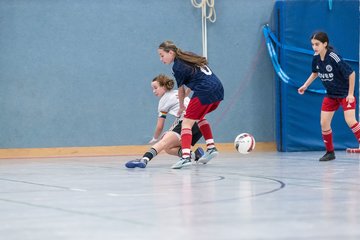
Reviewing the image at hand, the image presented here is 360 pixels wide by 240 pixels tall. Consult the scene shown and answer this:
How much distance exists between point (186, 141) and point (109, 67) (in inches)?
159

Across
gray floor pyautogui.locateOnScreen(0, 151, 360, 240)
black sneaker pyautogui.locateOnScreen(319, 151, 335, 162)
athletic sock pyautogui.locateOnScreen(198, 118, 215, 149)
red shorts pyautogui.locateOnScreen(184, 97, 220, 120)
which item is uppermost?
red shorts pyautogui.locateOnScreen(184, 97, 220, 120)

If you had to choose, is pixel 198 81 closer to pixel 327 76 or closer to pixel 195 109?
pixel 195 109

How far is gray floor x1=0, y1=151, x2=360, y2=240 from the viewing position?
3.52 metres

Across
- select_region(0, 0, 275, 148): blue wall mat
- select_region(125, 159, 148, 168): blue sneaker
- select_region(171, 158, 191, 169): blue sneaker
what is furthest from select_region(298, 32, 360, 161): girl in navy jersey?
select_region(0, 0, 275, 148): blue wall mat

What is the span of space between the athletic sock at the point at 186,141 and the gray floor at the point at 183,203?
0.20 m

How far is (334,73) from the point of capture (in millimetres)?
9211

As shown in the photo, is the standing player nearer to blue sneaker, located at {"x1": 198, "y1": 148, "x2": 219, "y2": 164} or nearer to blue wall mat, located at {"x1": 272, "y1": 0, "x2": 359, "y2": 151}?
blue sneaker, located at {"x1": 198, "y1": 148, "x2": 219, "y2": 164}

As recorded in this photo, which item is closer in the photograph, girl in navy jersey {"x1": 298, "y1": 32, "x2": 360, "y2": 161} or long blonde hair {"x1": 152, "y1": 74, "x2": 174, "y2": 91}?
long blonde hair {"x1": 152, "y1": 74, "x2": 174, "y2": 91}

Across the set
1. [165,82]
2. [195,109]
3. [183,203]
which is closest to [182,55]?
[195,109]

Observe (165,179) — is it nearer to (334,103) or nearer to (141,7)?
(334,103)

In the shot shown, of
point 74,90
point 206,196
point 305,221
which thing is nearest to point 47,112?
point 74,90

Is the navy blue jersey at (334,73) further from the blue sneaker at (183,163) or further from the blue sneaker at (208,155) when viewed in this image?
the blue sneaker at (183,163)

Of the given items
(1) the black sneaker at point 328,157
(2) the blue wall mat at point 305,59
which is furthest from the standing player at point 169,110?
(2) the blue wall mat at point 305,59

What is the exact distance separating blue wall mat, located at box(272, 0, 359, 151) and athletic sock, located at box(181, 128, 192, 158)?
4.21 metres
